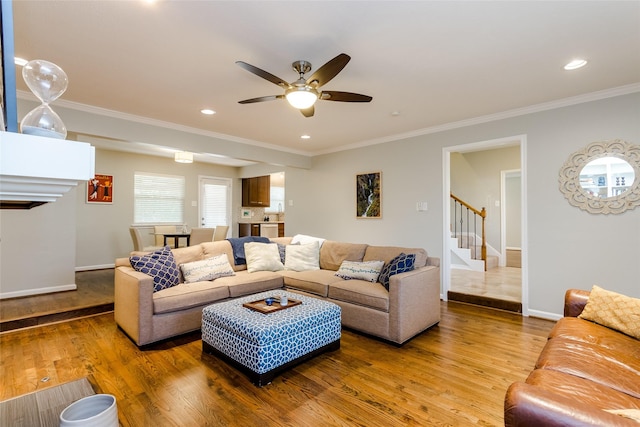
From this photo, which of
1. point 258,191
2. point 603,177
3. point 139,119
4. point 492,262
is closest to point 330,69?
point 139,119

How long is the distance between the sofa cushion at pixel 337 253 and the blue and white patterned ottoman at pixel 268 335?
1.31 m

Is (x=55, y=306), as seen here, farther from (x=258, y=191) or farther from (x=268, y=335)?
(x=258, y=191)

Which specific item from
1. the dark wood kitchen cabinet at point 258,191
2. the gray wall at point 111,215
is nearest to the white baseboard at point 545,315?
the dark wood kitchen cabinet at point 258,191

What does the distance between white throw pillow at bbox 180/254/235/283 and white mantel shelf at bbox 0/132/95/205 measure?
302cm

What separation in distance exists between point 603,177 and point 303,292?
11.5ft

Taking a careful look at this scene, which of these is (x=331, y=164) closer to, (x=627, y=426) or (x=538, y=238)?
(x=538, y=238)

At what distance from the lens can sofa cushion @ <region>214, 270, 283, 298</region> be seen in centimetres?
349

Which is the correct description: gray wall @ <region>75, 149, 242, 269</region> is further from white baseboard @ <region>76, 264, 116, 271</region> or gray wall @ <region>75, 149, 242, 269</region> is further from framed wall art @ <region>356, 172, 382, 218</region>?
framed wall art @ <region>356, 172, 382, 218</region>

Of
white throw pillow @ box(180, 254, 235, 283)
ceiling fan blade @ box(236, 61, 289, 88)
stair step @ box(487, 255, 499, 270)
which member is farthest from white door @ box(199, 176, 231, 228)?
stair step @ box(487, 255, 499, 270)

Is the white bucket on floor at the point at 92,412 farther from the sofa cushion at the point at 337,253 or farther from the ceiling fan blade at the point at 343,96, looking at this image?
the sofa cushion at the point at 337,253

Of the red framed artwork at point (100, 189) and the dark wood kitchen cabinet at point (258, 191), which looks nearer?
Result: the red framed artwork at point (100, 189)

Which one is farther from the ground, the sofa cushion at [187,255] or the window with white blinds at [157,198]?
the window with white blinds at [157,198]

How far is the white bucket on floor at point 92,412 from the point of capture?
919mm

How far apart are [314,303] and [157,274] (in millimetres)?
1644
